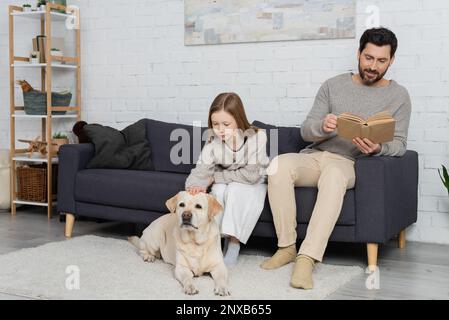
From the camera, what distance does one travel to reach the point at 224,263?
2832 mm

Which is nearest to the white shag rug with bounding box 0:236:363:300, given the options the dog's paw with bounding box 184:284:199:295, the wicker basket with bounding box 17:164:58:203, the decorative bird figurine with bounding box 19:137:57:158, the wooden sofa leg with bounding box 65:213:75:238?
the dog's paw with bounding box 184:284:199:295

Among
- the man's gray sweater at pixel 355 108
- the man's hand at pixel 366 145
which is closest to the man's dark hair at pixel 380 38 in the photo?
the man's gray sweater at pixel 355 108

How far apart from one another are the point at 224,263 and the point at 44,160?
1.93 meters

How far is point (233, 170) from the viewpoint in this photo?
3.02 m

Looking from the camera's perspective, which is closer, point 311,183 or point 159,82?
point 311,183

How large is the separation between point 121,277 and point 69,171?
3.74ft

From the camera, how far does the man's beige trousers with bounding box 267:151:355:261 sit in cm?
270


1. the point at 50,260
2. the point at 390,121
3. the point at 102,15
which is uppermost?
the point at 102,15

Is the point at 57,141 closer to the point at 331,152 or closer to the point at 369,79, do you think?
the point at 331,152

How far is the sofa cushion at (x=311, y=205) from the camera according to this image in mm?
2912

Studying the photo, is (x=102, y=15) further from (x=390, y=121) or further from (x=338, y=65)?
(x=390, y=121)

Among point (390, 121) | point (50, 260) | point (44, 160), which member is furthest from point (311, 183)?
point (44, 160)

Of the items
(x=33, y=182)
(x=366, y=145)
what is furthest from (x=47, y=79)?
(x=366, y=145)

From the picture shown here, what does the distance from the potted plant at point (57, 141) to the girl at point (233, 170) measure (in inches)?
64.0
